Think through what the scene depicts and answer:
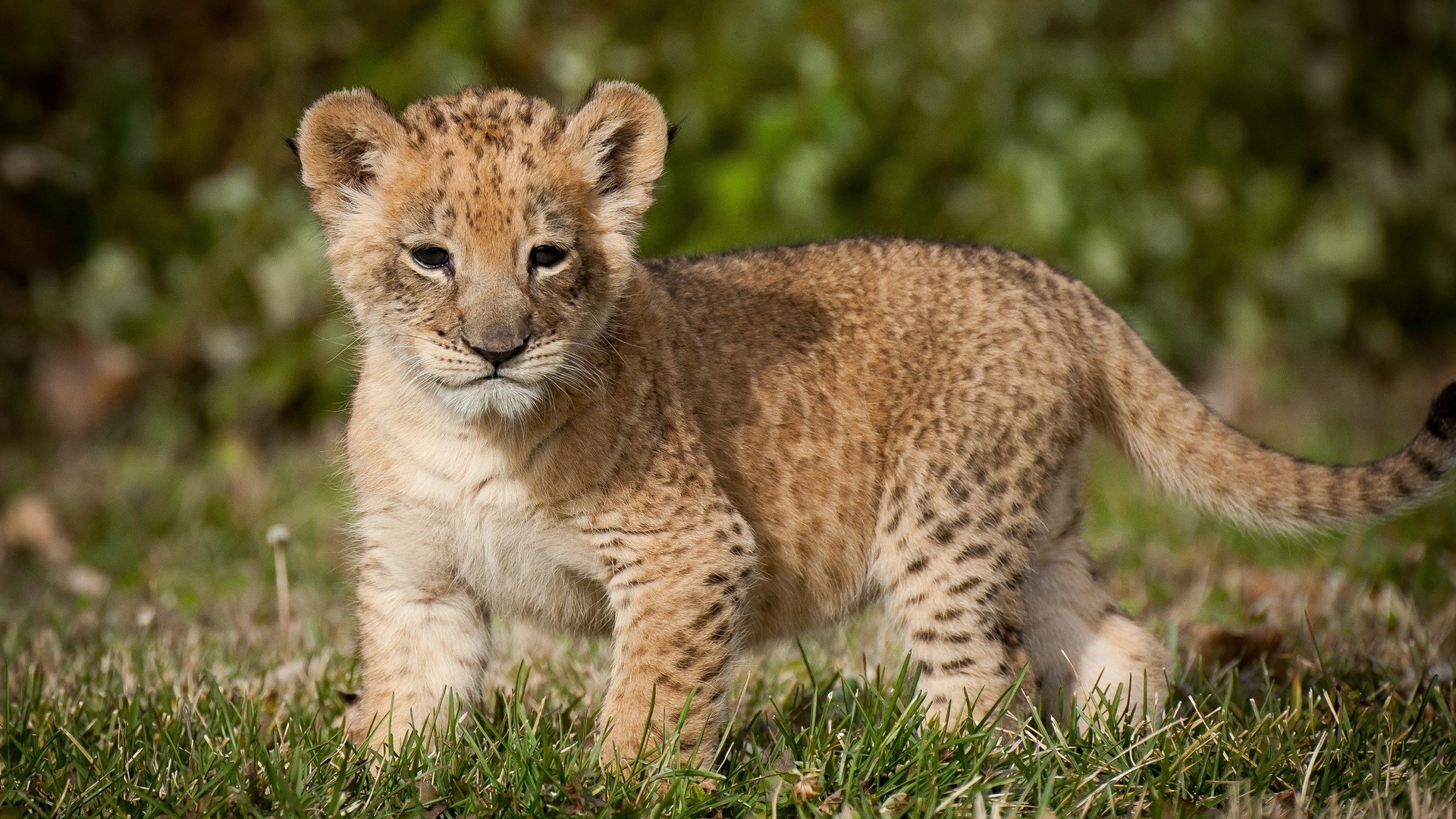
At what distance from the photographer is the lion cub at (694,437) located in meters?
4.40

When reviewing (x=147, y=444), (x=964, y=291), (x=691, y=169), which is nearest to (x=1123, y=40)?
(x=691, y=169)

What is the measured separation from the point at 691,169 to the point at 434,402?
542 cm

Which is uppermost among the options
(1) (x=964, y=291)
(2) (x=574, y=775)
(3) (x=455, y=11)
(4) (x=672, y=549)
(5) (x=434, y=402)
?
(3) (x=455, y=11)

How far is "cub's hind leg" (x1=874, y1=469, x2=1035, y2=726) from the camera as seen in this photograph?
15.9ft

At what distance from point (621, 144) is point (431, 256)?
2.48 ft

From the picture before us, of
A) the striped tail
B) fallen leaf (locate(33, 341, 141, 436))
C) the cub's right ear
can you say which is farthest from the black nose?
fallen leaf (locate(33, 341, 141, 436))

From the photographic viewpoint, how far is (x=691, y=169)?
9.71 metres

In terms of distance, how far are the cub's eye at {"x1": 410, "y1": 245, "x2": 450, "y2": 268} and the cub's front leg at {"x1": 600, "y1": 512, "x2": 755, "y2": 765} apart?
952 mm

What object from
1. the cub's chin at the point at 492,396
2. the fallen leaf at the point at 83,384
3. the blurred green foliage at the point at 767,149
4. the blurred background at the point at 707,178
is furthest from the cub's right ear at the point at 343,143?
the fallen leaf at the point at 83,384

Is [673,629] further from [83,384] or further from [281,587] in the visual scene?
[83,384]

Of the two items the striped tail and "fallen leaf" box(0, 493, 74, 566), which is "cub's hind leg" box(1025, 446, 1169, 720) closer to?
the striped tail

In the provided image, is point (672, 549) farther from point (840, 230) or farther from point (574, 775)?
point (840, 230)

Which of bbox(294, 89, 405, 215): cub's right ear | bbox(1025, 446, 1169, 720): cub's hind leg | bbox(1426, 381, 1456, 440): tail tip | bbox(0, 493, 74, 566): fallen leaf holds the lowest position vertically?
bbox(0, 493, 74, 566): fallen leaf

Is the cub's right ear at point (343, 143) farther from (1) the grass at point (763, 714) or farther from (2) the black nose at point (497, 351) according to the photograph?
(1) the grass at point (763, 714)
